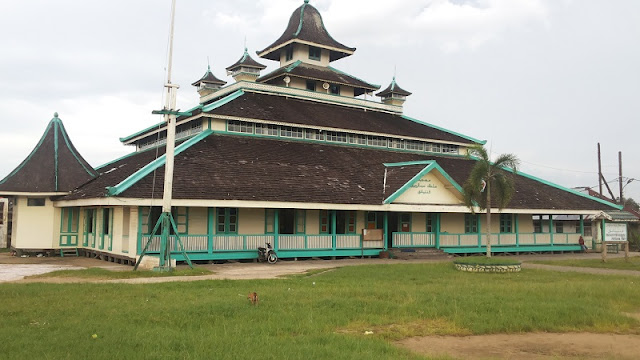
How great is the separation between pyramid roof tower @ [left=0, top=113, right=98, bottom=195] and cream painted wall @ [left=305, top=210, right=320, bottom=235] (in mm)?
10118

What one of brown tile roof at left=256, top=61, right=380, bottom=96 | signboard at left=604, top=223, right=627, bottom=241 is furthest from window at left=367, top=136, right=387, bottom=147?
signboard at left=604, top=223, right=627, bottom=241

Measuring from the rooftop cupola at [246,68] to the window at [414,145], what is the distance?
9.33 metres

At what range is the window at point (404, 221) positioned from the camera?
2998cm

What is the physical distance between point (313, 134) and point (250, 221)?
7643mm

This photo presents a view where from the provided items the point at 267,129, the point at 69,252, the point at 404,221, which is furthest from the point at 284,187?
the point at 69,252

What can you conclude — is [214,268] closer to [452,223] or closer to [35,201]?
[35,201]

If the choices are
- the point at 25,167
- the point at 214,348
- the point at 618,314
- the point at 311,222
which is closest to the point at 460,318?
the point at 618,314

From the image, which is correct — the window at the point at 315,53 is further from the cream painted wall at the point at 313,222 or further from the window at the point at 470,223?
the cream painted wall at the point at 313,222

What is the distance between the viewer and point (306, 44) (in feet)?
124

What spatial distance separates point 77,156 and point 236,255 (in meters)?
10.4

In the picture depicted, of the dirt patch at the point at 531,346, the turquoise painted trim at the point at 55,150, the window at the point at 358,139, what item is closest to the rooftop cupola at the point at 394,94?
the window at the point at 358,139

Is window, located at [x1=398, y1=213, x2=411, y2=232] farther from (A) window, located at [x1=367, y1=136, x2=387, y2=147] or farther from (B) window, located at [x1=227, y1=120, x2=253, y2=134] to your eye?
(B) window, located at [x1=227, y1=120, x2=253, y2=134]

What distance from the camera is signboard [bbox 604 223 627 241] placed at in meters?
35.8

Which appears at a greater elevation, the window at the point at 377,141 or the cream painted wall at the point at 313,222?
the window at the point at 377,141
